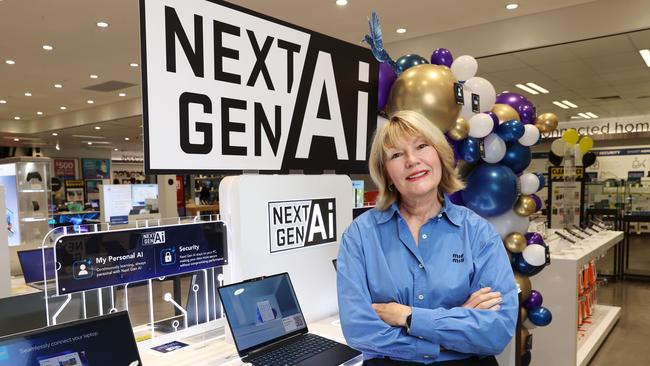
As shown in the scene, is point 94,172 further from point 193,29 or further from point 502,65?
point 193,29

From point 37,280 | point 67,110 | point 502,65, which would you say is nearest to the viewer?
point 37,280

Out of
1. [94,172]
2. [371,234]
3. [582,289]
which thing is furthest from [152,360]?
[94,172]

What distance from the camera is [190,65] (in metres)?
1.73

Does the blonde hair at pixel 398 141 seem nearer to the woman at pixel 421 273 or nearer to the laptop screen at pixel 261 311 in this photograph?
the woman at pixel 421 273

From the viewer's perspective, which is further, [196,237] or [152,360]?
[196,237]

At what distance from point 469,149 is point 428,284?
1.37 meters

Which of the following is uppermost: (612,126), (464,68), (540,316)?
(612,126)

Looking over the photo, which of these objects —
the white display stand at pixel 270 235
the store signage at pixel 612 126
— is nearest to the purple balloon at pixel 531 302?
the white display stand at pixel 270 235

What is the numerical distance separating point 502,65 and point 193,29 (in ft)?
19.2

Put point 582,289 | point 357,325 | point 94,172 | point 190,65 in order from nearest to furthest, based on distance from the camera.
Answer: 1. point 357,325
2. point 190,65
3. point 582,289
4. point 94,172

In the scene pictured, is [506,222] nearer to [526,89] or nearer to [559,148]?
[559,148]

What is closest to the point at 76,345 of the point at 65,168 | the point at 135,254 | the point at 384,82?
the point at 135,254

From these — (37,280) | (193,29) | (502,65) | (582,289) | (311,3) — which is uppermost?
(311,3)

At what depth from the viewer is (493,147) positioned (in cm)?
269
